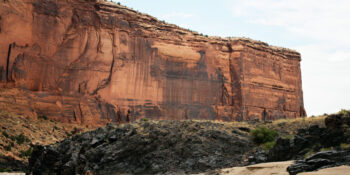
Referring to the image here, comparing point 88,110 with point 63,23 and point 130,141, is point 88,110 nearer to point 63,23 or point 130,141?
point 63,23

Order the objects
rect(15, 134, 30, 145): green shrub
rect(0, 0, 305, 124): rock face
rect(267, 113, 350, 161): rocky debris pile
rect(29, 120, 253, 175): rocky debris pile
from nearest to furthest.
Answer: rect(267, 113, 350, 161): rocky debris pile < rect(29, 120, 253, 175): rocky debris pile < rect(15, 134, 30, 145): green shrub < rect(0, 0, 305, 124): rock face

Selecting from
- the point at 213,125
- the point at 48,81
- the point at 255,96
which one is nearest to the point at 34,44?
the point at 48,81

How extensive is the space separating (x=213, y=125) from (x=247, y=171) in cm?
875

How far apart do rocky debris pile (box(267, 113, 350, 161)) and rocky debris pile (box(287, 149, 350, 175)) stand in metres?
2.36

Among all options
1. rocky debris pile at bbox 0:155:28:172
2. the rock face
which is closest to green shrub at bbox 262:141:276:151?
rocky debris pile at bbox 0:155:28:172

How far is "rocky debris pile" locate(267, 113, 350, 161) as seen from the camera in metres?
13.3

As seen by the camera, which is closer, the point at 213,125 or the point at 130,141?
the point at 130,141

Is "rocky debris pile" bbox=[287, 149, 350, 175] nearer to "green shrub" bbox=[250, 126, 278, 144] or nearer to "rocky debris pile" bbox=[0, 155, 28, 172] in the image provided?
"green shrub" bbox=[250, 126, 278, 144]

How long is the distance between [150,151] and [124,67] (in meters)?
18.6

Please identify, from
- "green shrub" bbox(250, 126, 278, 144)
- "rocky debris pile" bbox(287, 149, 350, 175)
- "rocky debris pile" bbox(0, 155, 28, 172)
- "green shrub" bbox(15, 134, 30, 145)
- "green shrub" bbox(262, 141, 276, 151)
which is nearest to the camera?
"rocky debris pile" bbox(287, 149, 350, 175)

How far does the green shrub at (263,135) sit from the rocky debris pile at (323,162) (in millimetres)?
8700

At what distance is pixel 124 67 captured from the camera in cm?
3722

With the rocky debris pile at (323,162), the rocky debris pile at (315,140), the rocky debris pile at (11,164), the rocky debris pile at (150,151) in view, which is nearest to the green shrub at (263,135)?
the rocky debris pile at (150,151)

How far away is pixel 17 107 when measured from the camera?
30.5m
